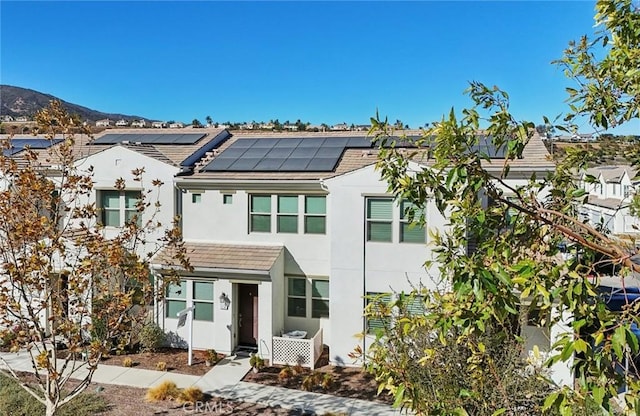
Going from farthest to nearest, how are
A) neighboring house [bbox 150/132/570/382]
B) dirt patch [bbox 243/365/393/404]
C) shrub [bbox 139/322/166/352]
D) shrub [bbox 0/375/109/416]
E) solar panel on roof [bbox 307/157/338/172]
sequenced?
solar panel on roof [bbox 307/157/338/172] < shrub [bbox 139/322/166/352] < neighboring house [bbox 150/132/570/382] < dirt patch [bbox 243/365/393/404] < shrub [bbox 0/375/109/416]

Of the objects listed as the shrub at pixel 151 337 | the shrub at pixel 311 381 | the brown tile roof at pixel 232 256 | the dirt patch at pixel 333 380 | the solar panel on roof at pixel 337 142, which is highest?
the solar panel on roof at pixel 337 142

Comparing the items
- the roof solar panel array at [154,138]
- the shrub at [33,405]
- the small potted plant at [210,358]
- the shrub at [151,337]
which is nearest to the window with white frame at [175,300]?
the shrub at [151,337]

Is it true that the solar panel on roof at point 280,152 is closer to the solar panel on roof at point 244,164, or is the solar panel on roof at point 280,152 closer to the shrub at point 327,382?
the solar panel on roof at point 244,164

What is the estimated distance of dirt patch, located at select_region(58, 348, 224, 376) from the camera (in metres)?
15.2

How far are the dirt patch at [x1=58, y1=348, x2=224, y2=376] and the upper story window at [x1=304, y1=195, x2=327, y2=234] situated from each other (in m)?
5.82

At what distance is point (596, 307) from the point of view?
3.18 m

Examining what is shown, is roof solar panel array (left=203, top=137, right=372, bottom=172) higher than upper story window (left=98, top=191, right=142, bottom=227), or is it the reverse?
roof solar panel array (left=203, top=137, right=372, bottom=172)

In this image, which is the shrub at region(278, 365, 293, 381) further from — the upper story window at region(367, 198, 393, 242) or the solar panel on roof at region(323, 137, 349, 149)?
the solar panel on roof at region(323, 137, 349, 149)

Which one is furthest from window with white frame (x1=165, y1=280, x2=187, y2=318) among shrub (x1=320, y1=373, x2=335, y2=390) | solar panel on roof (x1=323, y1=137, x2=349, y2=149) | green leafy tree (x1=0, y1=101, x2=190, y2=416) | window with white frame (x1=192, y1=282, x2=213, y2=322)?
solar panel on roof (x1=323, y1=137, x2=349, y2=149)

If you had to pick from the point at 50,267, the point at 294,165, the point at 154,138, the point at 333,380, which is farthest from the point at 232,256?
the point at 154,138

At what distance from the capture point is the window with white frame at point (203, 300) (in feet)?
55.6

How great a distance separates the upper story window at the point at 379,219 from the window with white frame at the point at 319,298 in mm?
2841

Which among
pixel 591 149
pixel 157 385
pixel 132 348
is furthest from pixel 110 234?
pixel 591 149

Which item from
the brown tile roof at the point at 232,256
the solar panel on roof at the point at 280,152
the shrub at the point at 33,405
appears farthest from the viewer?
the solar panel on roof at the point at 280,152
